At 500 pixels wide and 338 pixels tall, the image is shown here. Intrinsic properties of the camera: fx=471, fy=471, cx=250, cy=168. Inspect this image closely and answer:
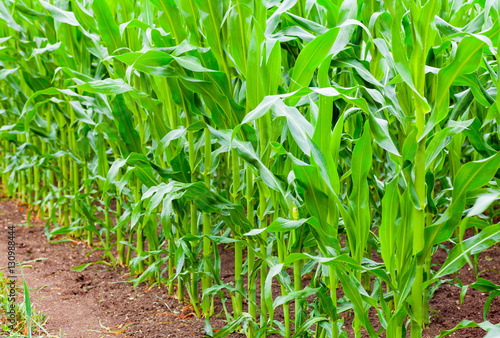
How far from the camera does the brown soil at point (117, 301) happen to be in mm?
2252

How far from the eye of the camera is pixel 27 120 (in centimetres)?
271

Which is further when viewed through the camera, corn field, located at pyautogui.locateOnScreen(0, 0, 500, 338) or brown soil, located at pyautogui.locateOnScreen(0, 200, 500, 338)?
brown soil, located at pyautogui.locateOnScreen(0, 200, 500, 338)

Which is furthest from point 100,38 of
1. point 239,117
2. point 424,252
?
point 424,252

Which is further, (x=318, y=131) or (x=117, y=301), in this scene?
(x=117, y=301)

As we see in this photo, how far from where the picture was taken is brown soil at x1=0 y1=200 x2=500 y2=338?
225 centimetres

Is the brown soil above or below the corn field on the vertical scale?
below

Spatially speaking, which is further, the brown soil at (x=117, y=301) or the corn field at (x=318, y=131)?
the brown soil at (x=117, y=301)

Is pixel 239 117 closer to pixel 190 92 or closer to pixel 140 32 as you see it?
pixel 190 92

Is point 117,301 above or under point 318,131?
under

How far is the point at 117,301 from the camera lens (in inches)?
103

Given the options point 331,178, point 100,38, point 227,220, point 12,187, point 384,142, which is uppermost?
point 100,38

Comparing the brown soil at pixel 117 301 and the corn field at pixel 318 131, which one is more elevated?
the corn field at pixel 318 131

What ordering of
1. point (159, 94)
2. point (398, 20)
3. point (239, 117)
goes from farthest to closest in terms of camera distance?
1. point (159, 94)
2. point (239, 117)
3. point (398, 20)

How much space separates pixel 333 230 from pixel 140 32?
1.54 metres
